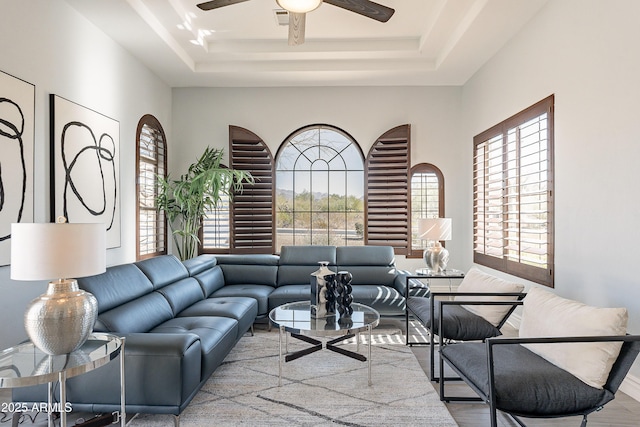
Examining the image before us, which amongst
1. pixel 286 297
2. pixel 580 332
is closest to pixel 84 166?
pixel 286 297

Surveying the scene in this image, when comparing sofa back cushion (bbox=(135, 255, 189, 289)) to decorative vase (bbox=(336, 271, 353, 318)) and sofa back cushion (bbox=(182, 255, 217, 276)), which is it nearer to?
sofa back cushion (bbox=(182, 255, 217, 276))

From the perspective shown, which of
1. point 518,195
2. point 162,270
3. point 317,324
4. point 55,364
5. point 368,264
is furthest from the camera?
point 368,264

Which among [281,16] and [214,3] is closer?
[214,3]

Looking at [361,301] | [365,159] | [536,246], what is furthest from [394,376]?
[365,159]

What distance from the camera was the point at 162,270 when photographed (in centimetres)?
353

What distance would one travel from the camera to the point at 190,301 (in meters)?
3.66

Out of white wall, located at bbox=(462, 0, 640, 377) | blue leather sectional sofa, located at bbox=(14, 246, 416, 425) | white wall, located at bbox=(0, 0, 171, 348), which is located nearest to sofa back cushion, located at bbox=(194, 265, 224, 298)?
blue leather sectional sofa, located at bbox=(14, 246, 416, 425)

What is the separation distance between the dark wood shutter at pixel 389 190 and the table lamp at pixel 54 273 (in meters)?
4.28

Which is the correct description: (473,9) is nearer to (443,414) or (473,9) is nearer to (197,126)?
(443,414)

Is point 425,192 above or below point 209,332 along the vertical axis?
above

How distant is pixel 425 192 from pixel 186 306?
371 cm

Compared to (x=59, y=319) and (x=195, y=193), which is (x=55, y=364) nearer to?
(x=59, y=319)

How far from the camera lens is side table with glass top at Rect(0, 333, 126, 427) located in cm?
165

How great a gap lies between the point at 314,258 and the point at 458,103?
314cm
